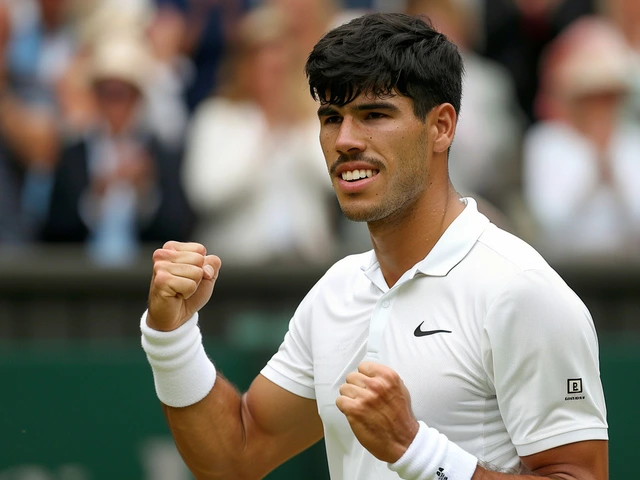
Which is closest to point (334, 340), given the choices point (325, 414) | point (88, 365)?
point (325, 414)

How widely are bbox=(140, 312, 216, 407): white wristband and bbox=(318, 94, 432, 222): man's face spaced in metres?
0.64

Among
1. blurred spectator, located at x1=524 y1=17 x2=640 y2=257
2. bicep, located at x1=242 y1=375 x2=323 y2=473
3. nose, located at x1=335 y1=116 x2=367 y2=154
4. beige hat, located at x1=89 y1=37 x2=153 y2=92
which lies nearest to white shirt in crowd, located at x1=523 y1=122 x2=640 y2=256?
blurred spectator, located at x1=524 y1=17 x2=640 y2=257

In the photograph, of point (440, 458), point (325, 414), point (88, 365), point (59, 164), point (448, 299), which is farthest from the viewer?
point (59, 164)

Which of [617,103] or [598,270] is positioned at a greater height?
[617,103]

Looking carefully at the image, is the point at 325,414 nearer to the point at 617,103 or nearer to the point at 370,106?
the point at 370,106

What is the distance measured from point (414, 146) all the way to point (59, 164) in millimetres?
4201

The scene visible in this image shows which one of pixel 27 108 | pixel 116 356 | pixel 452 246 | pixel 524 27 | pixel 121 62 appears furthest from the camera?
pixel 524 27

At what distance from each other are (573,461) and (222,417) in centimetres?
107

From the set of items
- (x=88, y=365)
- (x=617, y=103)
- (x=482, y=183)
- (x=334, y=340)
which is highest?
(x=617, y=103)

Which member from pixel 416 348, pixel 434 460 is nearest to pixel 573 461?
pixel 434 460

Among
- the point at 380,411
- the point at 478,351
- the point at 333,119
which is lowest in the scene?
the point at 380,411

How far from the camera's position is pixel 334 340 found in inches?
134

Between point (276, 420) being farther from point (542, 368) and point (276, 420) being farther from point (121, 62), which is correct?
point (121, 62)

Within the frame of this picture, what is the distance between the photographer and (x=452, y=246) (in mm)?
3223
